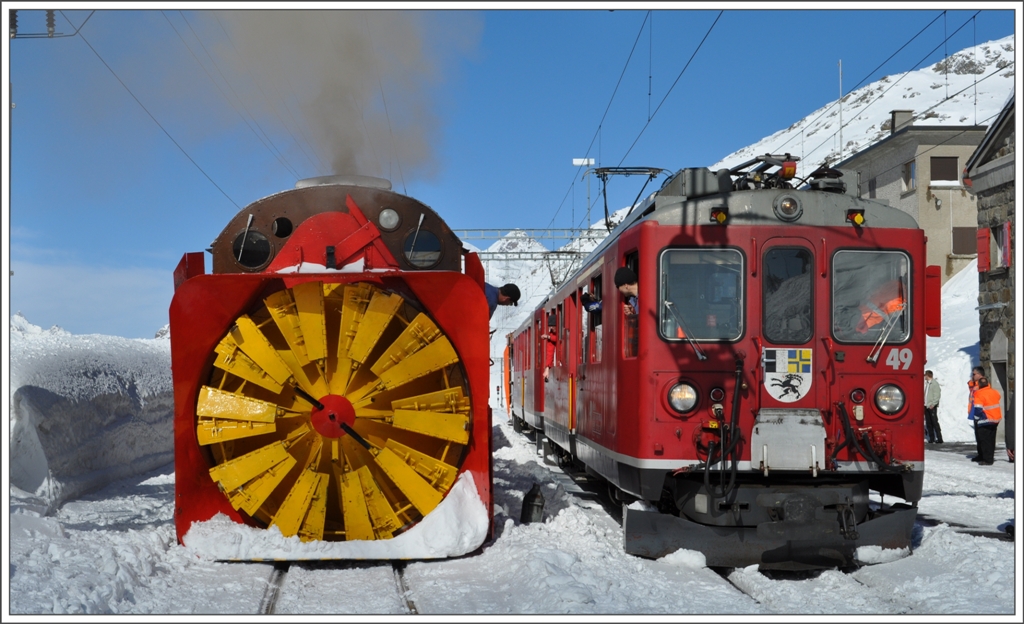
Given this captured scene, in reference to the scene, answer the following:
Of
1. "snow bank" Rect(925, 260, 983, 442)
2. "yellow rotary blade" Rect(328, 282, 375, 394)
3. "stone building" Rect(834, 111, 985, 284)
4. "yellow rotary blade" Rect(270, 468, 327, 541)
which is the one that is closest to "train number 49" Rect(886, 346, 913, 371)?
"yellow rotary blade" Rect(328, 282, 375, 394)

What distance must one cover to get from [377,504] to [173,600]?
1673 millimetres

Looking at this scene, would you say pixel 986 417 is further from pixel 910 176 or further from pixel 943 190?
pixel 910 176

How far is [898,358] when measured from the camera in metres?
7.50

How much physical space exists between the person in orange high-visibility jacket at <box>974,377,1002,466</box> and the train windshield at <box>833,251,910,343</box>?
9.26 m

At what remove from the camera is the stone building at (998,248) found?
20266 mm

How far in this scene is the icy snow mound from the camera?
8.94 meters

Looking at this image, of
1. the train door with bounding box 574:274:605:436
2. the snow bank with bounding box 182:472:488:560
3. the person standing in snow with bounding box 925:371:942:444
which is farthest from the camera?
the person standing in snow with bounding box 925:371:942:444

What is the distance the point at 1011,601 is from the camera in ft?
20.3

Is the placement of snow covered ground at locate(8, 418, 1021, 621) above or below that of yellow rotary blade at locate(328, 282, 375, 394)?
below

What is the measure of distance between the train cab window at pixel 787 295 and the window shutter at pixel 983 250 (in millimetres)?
15817

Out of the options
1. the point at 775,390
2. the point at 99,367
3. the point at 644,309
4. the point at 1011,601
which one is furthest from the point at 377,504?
the point at 99,367

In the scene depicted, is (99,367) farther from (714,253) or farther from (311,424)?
(714,253)

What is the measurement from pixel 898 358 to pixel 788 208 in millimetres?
1407

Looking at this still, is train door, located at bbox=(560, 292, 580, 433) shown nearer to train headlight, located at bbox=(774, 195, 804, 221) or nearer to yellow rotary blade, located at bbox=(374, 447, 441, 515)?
train headlight, located at bbox=(774, 195, 804, 221)
